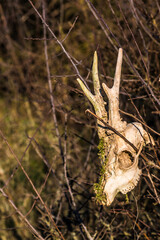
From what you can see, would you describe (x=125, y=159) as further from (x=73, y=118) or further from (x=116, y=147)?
(x=73, y=118)

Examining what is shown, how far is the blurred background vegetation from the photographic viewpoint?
2.54m

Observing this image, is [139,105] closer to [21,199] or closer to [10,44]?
[21,199]

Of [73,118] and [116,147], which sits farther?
[73,118]

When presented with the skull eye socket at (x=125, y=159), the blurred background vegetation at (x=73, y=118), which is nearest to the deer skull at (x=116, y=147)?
the skull eye socket at (x=125, y=159)

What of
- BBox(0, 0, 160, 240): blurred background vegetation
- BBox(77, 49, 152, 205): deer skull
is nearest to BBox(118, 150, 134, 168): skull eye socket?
BBox(77, 49, 152, 205): deer skull

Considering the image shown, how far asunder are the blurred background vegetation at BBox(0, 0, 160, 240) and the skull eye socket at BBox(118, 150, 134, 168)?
0.89ft

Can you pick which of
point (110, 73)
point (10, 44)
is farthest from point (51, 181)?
point (10, 44)

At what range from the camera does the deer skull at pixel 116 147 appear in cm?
167

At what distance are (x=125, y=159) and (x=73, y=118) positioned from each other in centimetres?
134

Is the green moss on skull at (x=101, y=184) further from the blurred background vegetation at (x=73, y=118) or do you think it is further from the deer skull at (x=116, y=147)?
the blurred background vegetation at (x=73, y=118)

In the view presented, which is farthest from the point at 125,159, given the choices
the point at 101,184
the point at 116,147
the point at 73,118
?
the point at 73,118

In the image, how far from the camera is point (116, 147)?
5.64ft

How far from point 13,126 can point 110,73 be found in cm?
196

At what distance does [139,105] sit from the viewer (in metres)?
3.09
